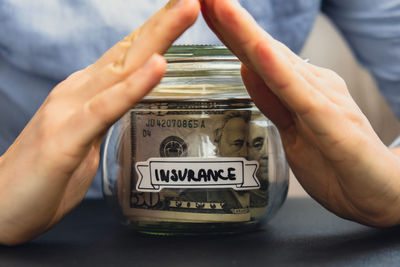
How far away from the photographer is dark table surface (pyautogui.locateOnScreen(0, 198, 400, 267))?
34cm

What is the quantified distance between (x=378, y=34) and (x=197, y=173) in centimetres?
60

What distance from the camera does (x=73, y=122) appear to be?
33 centimetres

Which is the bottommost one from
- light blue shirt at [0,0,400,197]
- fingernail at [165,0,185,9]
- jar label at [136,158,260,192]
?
jar label at [136,158,260,192]

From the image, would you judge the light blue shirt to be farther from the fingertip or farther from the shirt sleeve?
the fingertip

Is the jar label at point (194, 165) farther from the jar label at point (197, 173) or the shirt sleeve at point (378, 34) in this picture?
the shirt sleeve at point (378, 34)

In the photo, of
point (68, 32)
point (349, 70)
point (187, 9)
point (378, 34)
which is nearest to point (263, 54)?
point (187, 9)

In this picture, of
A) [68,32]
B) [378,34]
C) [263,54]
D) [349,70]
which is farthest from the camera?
[349,70]

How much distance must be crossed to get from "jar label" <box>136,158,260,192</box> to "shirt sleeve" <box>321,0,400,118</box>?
58cm

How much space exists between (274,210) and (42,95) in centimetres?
44

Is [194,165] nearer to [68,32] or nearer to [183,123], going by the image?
[183,123]

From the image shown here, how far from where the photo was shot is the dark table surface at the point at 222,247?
336mm

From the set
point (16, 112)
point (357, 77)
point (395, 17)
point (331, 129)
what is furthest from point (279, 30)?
point (357, 77)

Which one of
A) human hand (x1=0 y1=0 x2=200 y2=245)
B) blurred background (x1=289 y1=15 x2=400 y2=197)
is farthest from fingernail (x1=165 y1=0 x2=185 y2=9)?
blurred background (x1=289 y1=15 x2=400 y2=197)

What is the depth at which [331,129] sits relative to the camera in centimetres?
33
